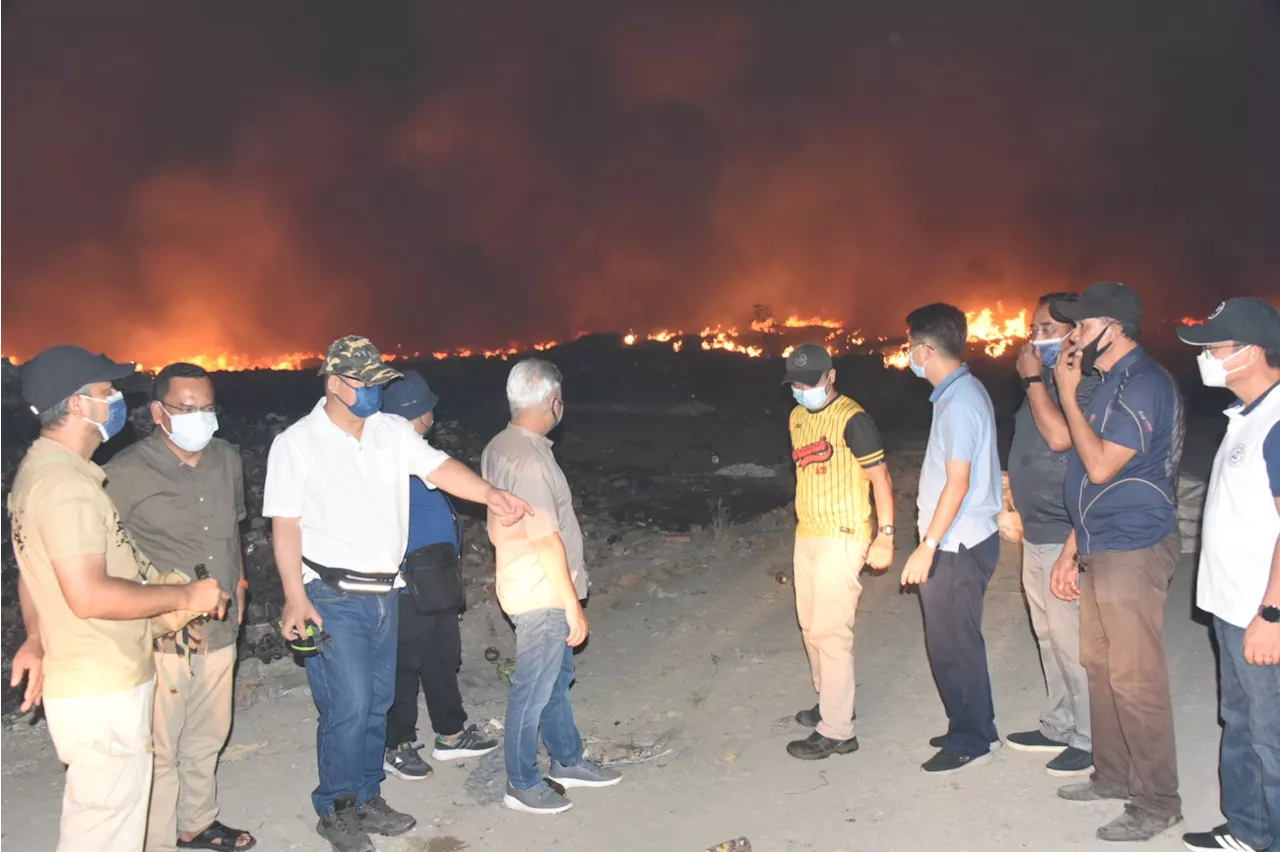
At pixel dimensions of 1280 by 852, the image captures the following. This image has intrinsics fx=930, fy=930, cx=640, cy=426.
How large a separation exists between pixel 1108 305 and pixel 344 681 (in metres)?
3.78

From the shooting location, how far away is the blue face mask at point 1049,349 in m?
4.66

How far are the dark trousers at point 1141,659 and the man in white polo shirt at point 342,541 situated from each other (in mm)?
2615

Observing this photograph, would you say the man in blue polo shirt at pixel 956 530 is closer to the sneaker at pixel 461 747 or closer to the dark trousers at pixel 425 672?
the sneaker at pixel 461 747

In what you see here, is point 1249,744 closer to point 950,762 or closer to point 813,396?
point 950,762

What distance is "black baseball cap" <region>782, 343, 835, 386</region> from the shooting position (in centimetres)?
493

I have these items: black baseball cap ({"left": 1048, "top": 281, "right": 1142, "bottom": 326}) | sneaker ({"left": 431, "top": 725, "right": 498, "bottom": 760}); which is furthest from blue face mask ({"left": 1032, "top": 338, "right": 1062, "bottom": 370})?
sneaker ({"left": 431, "top": 725, "right": 498, "bottom": 760})

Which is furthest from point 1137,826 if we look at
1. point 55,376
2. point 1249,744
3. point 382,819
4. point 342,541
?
point 55,376

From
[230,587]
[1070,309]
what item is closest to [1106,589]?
[1070,309]

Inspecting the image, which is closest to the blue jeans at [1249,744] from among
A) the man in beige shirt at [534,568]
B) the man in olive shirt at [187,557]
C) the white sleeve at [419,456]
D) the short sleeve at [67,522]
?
the man in beige shirt at [534,568]

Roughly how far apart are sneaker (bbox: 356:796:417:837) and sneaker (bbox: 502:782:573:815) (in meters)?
0.50

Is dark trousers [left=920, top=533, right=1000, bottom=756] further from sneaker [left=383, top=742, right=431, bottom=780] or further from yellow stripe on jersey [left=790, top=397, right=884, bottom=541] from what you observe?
sneaker [left=383, top=742, right=431, bottom=780]

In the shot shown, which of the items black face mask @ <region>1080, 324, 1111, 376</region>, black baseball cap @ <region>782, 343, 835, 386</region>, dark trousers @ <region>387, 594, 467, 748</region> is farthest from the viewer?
dark trousers @ <region>387, 594, 467, 748</region>

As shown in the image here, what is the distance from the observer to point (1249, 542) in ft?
11.6

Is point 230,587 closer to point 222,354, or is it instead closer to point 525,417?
point 525,417
